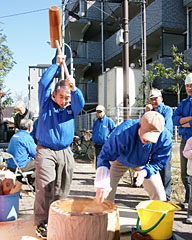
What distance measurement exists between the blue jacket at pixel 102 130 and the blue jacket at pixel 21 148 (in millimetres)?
2442

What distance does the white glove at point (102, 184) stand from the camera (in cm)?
235

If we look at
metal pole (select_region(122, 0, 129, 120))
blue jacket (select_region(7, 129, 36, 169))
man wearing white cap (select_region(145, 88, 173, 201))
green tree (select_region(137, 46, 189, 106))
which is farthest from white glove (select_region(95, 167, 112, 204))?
green tree (select_region(137, 46, 189, 106))

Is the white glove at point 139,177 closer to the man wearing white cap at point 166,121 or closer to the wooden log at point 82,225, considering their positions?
the wooden log at point 82,225

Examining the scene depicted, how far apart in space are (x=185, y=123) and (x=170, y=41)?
1028 centimetres

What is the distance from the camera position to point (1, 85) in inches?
663

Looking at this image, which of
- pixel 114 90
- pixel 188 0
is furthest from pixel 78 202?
pixel 188 0

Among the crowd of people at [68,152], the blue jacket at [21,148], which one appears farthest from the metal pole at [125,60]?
the crowd of people at [68,152]

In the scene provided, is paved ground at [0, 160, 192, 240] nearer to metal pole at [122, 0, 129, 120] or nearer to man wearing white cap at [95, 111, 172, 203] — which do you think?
man wearing white cap at [95, 111, 172, 203]

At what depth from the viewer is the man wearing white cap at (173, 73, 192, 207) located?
4211 millimetres

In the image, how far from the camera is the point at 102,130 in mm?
6816

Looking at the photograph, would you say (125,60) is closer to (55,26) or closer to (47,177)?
(55,26)

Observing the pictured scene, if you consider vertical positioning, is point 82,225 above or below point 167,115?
below

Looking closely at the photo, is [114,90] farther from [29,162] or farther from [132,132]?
[132,132]

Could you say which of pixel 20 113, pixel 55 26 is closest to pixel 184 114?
pixel 55 26
